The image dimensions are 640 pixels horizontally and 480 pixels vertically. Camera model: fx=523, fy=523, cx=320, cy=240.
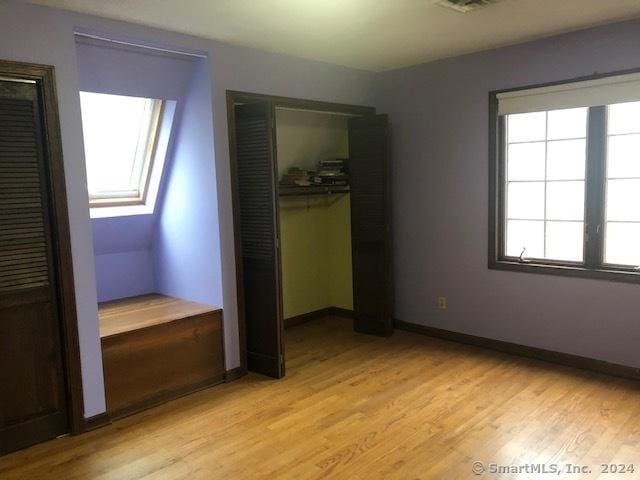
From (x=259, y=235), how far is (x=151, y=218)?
0.96m

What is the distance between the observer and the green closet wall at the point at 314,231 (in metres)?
4.76

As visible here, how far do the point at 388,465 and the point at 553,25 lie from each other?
291 cm

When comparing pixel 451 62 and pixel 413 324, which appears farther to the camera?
pixel 413 324

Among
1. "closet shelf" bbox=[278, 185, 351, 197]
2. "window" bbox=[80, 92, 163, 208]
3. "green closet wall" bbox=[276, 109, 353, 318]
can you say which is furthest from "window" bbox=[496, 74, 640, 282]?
"window" bbox=[80, 92, 163, 208]

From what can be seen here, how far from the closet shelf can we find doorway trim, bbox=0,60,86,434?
74.7 inches

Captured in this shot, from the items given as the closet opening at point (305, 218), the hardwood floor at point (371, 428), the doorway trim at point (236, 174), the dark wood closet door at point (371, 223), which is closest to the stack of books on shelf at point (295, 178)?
the closet opening at point (305, 218)

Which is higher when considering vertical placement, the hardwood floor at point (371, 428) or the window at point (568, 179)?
the window at point (568, 179)

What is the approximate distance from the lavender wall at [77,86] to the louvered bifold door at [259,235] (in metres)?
0.11

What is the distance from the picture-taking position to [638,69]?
333cm

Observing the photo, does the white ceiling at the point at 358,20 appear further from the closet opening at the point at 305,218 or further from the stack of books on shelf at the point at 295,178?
the stack of books on shelf at the point at 295,178

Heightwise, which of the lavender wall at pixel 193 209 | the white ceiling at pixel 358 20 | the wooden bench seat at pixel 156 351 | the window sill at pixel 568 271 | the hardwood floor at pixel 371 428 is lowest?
the hardwood floor at pixel 371 428

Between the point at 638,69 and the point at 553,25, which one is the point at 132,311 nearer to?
the point at 553,25

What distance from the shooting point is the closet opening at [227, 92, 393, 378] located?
363cm

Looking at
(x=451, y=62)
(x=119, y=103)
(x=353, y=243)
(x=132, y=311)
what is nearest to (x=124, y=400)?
(x=132, y=311)
